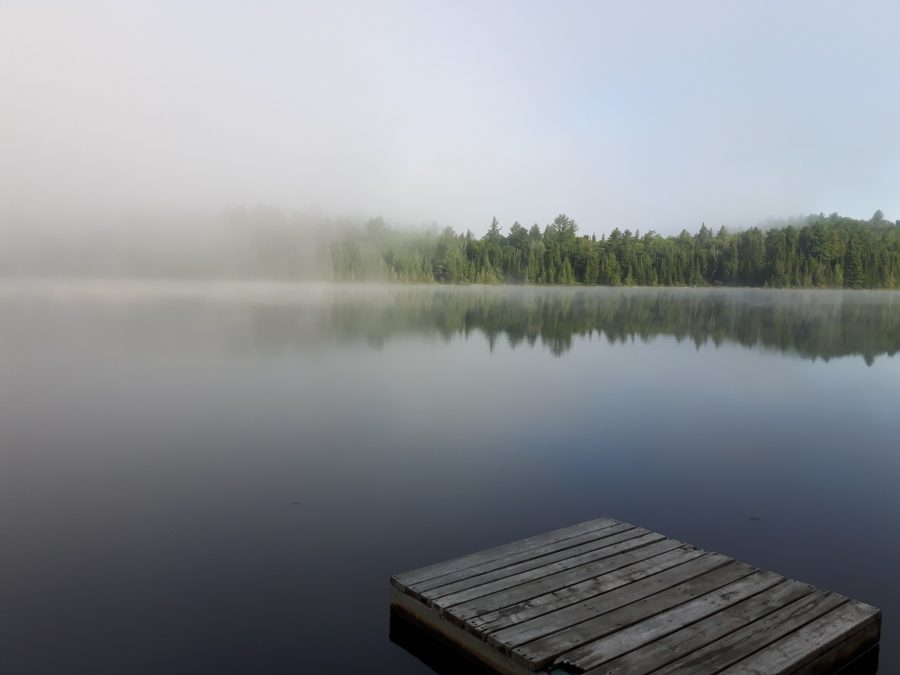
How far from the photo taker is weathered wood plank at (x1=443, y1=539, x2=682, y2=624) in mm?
4402

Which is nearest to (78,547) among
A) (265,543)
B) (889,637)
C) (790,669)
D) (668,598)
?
(265,543)

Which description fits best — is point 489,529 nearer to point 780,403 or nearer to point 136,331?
point 780,403

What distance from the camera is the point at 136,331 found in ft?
83.2

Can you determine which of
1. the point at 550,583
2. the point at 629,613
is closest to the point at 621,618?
the point at 629,613

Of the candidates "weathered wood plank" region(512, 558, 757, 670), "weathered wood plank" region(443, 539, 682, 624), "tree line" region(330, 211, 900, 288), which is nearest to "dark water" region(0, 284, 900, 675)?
"weathered wood plank" region(443, 539, 682, 624)

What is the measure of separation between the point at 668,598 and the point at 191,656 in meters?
3.06

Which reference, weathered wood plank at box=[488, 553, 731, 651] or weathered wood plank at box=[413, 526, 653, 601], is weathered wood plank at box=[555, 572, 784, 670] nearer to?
weathered wood plank at box=[488, 553, 731, 651]

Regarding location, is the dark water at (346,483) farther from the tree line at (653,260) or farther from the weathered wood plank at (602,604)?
the tree line at (653,260)

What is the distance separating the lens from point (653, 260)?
378 feet

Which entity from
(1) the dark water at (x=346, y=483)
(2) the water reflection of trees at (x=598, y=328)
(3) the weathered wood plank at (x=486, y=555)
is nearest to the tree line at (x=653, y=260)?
(2) the water reflection of trees at (x=598, y=328)

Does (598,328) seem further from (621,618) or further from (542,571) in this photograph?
(621,618)

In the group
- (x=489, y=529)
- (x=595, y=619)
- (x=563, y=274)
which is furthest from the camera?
(x=563, y=274)

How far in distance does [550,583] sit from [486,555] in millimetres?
627

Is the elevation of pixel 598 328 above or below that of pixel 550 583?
below
